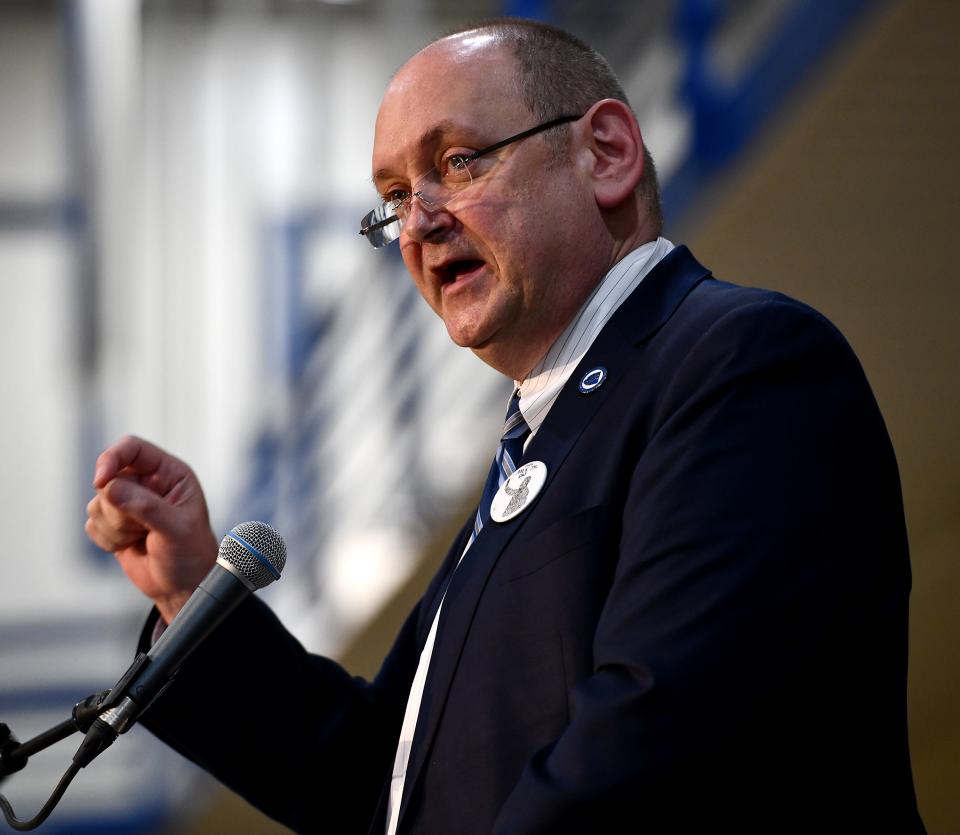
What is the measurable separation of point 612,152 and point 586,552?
54 centimetres

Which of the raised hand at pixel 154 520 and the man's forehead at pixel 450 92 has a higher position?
the man's forehead at pixel 450 92

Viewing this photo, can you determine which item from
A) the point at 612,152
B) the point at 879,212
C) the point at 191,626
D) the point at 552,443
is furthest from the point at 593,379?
the point at 879,212

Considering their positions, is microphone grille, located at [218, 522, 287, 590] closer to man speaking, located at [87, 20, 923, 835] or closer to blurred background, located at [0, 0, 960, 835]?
man speaking, located at [87, 20, 923, 835]

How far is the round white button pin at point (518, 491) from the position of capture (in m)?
1.31

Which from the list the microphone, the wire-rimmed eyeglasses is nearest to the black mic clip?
the microphone

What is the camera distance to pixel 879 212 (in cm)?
306

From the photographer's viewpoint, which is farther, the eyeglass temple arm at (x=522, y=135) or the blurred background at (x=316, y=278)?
the blurred background at (x=316, y=278)

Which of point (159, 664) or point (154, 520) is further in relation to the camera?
point (154, 520)

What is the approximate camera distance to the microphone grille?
137cm

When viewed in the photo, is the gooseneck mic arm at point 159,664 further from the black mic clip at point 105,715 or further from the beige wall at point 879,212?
the beige wall at point 879,212

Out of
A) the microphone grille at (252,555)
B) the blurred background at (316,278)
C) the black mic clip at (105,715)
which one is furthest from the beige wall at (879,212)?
the black mic clip at (105,715)

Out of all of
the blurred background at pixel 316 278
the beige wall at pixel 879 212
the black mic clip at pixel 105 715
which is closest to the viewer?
the black mic clip at pixel 105 715

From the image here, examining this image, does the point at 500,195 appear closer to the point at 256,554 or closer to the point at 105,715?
the point at 256,554

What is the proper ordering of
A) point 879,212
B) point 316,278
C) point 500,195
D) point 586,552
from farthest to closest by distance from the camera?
point 316,278 < point 879,212 < point 500,195 < point 586,552
